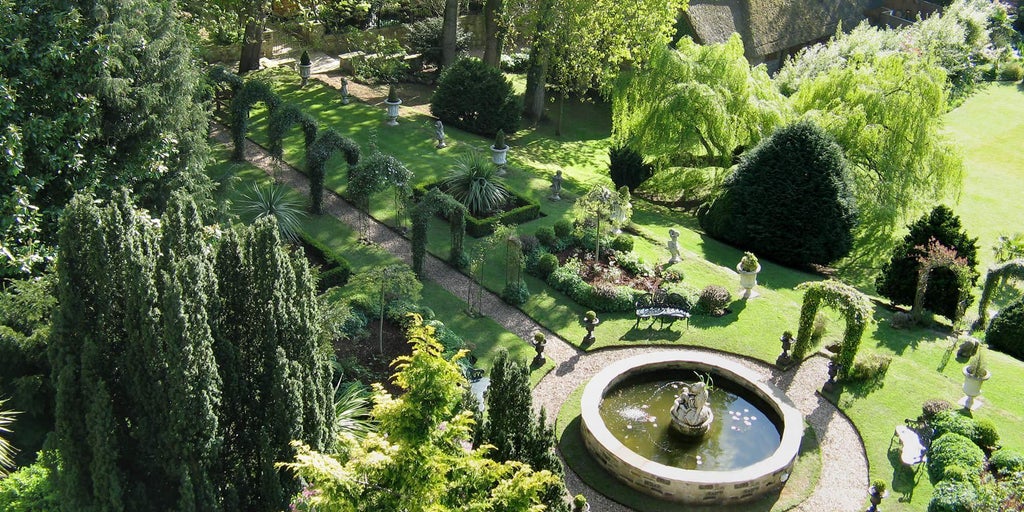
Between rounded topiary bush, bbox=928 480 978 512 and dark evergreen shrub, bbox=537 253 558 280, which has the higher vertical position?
rounded topiary bush, bbox=928 480 978 512

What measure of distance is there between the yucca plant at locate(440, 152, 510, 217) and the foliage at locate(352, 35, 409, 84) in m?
11.9

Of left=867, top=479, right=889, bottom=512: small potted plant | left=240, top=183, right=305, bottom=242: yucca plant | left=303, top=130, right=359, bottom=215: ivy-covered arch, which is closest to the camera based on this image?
left=867, top=479, right=889, bottom=512: small potted plant

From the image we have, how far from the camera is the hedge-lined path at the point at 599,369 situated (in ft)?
53.9

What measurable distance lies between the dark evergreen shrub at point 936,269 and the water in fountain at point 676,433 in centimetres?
Answer: 743

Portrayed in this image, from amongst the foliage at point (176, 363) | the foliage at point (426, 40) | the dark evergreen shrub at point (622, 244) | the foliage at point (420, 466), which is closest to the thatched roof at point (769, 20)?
the foliage at point (426, 40)

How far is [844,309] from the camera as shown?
18938 millimetres

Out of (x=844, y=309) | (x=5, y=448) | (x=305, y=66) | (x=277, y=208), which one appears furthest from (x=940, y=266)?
(x=305, y=66)

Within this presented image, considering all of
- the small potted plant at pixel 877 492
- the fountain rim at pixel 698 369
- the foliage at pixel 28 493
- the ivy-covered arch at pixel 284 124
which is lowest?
the foliage at pixel 28 493

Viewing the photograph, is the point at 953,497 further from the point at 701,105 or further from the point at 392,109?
the point at 392,109

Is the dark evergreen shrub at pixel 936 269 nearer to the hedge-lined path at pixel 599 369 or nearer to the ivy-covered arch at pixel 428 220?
the hedge-lined path at pixel 599 369

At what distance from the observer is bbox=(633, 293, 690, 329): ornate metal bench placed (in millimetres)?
21641

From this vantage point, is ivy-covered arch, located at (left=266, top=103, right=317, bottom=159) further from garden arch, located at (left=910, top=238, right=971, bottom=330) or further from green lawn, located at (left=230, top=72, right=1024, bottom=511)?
garden arch, located at (left=910, top=238, right=971, bottom=330)

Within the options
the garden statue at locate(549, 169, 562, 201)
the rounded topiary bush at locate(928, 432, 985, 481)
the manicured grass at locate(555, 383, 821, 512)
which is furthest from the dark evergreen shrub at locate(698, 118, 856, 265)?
the rounded topiary bush at locate(928, 432, 985, 481)

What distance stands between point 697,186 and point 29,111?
20.9 m
